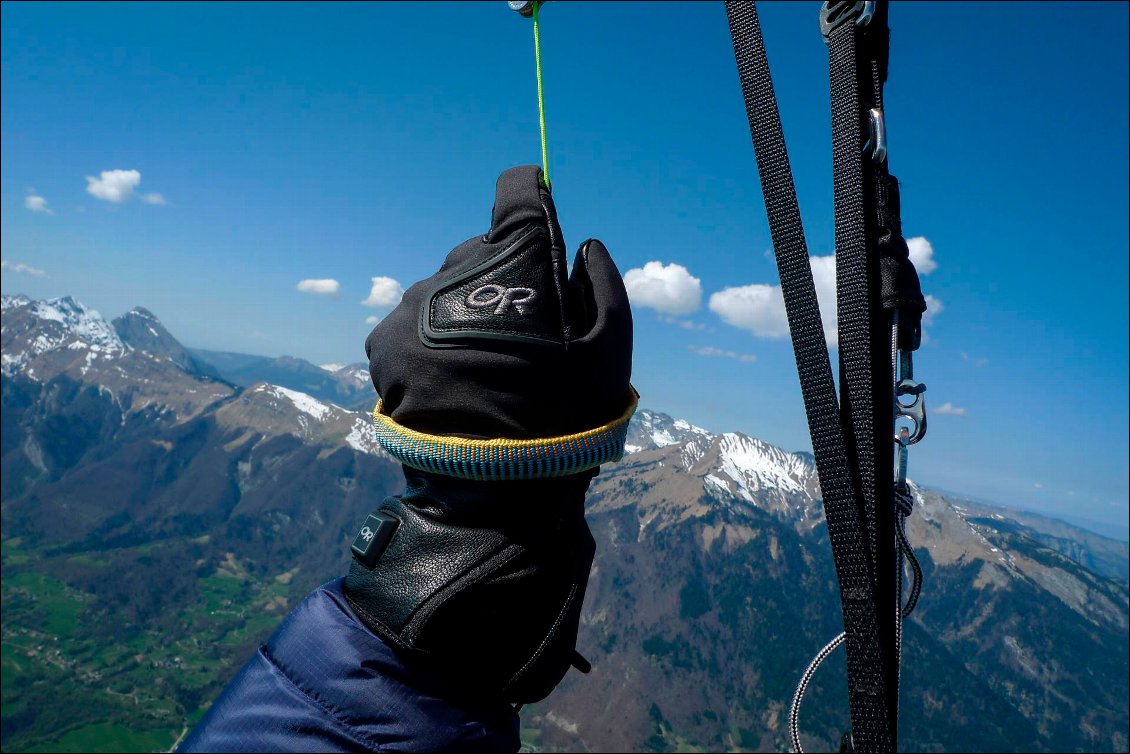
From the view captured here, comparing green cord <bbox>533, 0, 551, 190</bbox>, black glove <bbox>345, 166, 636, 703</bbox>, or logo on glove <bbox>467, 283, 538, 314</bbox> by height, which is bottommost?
black glove <bbox>345, 166, 636, 703</bbox>

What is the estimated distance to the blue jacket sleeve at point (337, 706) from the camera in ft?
5.45

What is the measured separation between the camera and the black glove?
6.19 ft

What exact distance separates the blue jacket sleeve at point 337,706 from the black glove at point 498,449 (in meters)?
0.07

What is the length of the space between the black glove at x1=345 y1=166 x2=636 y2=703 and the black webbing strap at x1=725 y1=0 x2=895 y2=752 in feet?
1.93

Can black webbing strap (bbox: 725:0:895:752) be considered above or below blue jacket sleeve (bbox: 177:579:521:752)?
above

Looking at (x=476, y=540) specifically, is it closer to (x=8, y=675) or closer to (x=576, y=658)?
(x=576, y=658)

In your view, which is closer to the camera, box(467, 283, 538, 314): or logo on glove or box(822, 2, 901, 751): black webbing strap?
box(822, 2, 901, 751): black webbing strap

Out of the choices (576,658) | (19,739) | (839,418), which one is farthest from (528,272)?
(19,739)

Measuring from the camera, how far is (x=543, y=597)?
2.01 meters

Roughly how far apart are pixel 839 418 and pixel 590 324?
2.73 feet

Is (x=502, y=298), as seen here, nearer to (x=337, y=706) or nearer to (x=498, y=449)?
(x=498, y=449)

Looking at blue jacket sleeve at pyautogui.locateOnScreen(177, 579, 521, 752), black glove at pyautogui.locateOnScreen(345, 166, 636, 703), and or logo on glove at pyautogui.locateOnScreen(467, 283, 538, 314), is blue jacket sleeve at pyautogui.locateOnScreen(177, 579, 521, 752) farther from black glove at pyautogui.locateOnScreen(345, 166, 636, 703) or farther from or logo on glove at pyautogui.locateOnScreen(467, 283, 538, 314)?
or logo on glove at pyautogui.locateOnScreen(467, 283, 538, 314)

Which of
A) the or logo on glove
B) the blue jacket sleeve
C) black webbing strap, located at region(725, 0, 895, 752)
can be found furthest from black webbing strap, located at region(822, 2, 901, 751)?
the blue jacket sleeve

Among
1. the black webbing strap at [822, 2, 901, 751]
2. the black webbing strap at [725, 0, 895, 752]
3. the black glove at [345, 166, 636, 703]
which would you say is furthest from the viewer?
the black glove at [345, 166, 636, 703]
